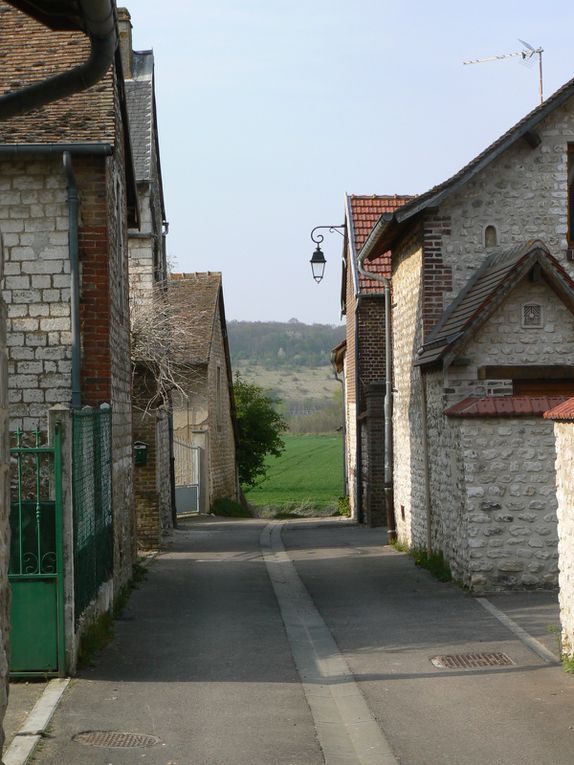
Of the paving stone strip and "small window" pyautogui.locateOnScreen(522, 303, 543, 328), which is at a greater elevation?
"small window" pyautogui.locateOnScreen(522, 303, 543, 328)

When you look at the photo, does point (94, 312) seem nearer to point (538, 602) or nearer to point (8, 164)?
point (8, 164)

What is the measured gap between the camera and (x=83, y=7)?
4.64 m

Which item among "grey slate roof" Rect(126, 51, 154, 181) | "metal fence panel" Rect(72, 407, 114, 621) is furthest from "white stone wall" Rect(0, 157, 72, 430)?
"grey slate roof" Rect(126, 51, 154, 181)

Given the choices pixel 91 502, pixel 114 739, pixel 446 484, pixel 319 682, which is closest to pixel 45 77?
pixel 91 502

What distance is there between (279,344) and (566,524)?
15009cm

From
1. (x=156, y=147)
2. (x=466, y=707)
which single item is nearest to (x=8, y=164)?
(x=466, y=707)

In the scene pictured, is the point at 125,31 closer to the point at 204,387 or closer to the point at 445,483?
the point at 204,387

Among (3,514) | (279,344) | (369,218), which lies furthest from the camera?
(279,344)

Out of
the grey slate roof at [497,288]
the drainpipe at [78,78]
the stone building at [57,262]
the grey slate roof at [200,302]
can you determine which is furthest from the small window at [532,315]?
the grey slate roof at [200,302]

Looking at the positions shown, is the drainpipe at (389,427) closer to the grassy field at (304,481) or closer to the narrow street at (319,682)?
the narrow street at (319,682)

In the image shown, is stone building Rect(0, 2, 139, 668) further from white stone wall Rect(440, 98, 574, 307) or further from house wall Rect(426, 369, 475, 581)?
white stone wall Rect(440, 98, 574, 307)

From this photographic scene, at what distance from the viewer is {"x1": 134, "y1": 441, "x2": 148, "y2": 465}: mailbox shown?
19.5m

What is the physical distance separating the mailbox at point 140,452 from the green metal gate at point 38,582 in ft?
35.3

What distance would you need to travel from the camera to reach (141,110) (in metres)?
24.2
